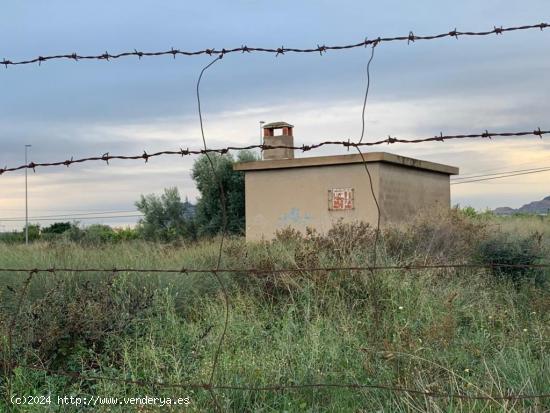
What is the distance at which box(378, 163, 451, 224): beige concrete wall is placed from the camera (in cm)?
1627

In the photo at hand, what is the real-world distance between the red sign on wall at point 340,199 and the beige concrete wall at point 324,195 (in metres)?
0.11

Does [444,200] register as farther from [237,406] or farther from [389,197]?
[237,406]

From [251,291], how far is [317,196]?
10.2 metres

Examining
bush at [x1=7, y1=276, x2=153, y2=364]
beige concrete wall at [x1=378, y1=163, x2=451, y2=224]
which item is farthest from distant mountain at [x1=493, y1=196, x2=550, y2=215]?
bush at [x1=7, y1=276, x2=153, y2=364]

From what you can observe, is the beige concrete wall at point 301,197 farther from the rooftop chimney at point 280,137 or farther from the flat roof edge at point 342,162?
the rooftop chimney at point 280,137

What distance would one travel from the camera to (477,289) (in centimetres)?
731

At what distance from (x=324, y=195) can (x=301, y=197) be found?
70 centimetres

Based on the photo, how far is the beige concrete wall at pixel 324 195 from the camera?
16312 mm

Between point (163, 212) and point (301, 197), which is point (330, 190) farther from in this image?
point (163, 212)

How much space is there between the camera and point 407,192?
17500 millimetres

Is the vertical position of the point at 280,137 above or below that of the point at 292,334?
above

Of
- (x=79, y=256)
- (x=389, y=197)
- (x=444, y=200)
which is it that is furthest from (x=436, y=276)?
(x=444, y=200)

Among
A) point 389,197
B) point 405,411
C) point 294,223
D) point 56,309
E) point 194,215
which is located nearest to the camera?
point 405,411

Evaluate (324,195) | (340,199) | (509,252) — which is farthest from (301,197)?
(509,252)
